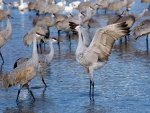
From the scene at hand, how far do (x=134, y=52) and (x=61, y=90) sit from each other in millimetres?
5547

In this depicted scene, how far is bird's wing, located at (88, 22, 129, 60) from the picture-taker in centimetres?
1208

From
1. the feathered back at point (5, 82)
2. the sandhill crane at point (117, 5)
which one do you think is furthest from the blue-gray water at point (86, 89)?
the sandhill crane at point (117, 5)

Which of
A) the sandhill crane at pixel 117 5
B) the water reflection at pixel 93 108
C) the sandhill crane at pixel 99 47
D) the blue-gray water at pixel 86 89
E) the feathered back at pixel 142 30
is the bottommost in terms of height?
the water reflection at pixel 93 108

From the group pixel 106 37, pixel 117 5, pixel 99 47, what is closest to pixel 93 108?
pixel 99 47

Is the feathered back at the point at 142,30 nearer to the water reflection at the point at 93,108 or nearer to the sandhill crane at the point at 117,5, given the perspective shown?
the water reflection at the point at 93,108

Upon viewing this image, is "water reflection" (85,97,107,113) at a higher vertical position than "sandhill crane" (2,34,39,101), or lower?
lower

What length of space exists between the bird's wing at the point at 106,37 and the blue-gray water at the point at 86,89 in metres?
0.89

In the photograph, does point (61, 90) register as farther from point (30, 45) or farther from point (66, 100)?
point (30, 45)

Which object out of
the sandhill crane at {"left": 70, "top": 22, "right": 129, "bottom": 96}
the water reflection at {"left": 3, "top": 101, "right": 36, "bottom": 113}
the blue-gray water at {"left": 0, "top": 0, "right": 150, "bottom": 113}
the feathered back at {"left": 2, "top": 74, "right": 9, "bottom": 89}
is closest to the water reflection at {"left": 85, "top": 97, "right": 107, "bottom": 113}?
the blue-gray water at {"left": 0, "top": 0, "right": 150, "bottom": 113}

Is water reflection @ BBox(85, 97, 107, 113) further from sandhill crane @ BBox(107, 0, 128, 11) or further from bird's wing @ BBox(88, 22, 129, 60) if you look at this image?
sandhill crane @ BBox(107, 0, 128, 11)

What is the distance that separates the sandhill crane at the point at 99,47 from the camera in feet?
39.9

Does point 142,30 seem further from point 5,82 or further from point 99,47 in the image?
point 5,82

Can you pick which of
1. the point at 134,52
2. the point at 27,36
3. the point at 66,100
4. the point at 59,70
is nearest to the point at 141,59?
the point at 134,52

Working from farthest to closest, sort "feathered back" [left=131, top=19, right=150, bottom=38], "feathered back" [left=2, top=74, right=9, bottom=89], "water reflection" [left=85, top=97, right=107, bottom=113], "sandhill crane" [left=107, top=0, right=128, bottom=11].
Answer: "sandhill crane" [left=107, top=0, right=128, bottom=11] → "feathered back" [left=131, top=19, right=150, bottom=38] → "feathered back" [left=2, top=74, right=9, bottom=89] → "water reflection" [left=85, top=97, right=107, bottom=113]
